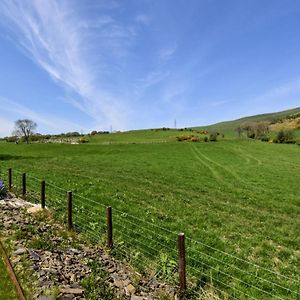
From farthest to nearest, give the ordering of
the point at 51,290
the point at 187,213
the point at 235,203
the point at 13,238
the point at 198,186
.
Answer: the point at 198,186 < the point at 235,203 < the point at 187,213 < the point at 13,238 < the point at 51,290

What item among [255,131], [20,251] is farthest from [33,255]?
[255,131]

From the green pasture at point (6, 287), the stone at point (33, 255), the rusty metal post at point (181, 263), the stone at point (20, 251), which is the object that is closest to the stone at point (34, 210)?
the stone at point (20, 251)

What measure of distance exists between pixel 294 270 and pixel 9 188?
711 inches

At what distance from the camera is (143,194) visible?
2728 centimetres

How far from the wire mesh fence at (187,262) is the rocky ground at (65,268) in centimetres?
70

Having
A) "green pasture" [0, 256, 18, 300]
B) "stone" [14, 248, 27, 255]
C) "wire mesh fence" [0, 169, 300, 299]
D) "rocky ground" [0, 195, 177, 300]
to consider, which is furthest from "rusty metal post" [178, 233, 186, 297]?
"stone" [14, 248, 27, 255]

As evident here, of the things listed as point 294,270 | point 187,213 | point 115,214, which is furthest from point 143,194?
point 294,270

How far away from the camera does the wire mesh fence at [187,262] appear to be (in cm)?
1138

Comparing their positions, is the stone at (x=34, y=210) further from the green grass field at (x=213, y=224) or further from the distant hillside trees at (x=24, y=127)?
the distant hillside trees at (x=24, y=127)

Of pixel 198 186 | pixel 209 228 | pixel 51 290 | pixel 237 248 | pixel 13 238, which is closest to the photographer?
pixel 51 290

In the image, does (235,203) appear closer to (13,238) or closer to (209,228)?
(209,228)

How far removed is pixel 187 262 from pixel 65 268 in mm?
4754

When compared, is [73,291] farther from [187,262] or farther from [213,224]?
[213,224]

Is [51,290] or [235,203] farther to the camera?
[235,203]
